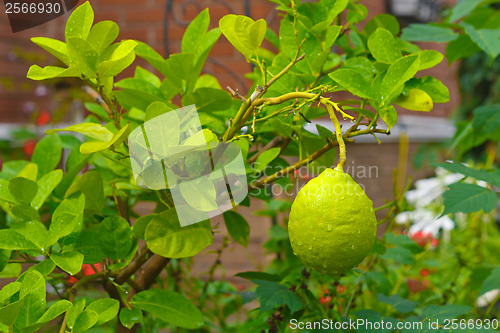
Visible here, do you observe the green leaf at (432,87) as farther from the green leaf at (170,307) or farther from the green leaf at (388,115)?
the green leaf at (170,307)

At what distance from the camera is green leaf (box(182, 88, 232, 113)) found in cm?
59

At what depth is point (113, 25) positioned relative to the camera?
0.53 metres

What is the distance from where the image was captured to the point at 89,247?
0.57 m

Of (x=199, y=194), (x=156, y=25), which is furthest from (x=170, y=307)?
(x=156, y=25)

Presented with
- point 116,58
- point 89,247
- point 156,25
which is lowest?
point 156,25

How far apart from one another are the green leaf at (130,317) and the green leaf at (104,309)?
30 millimetres

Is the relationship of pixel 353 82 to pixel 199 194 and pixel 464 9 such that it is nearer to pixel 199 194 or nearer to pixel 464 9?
pixel 199 194

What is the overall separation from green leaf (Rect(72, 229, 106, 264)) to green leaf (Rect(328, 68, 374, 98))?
13.6 inches

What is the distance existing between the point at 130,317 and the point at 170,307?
5 centimetres

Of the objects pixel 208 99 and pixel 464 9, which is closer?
pixel 208 99

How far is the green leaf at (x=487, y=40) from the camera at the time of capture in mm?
844

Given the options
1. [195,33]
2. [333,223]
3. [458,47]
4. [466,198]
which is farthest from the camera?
[458,47]

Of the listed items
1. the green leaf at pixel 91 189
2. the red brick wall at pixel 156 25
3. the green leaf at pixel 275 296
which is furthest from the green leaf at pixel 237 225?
the red brick wall at pixel 156 25

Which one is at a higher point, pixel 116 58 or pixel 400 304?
pixel 116 58
